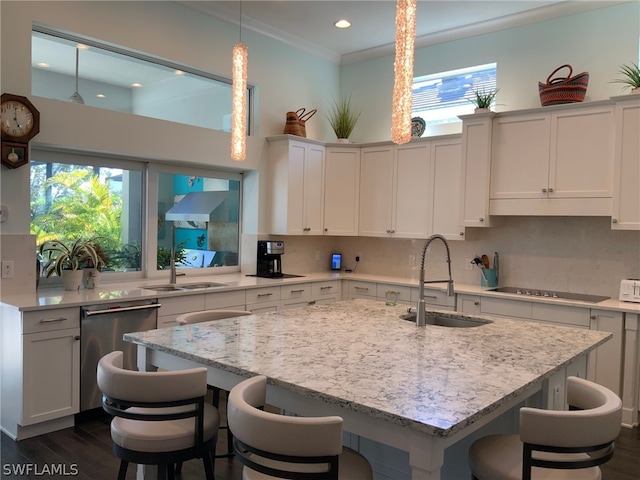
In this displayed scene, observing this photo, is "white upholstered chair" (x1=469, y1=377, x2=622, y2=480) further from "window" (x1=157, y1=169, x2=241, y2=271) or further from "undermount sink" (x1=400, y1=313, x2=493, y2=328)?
"window" (x1=157, y1=169, x2=241, y2=271)

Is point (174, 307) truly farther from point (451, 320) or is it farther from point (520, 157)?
point (520, 157)

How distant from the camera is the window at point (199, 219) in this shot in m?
4.81

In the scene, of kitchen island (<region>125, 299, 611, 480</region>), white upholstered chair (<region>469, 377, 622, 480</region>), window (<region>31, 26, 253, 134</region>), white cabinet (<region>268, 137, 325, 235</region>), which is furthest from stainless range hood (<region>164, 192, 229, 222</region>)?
white upholstered chair (<region>469, 377, 622, 480</region>)

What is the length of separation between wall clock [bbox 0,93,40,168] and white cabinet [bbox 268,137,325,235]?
2.34 metres

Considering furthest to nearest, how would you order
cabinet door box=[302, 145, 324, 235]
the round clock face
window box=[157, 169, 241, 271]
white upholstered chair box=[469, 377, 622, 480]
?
cabinet door box=[302, 145, 324, 235]
window box=[157, 169, 241, 271]
the round clock face
white upholstered chair box=[469, 377, 622, 480]

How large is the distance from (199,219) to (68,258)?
5.01 ft

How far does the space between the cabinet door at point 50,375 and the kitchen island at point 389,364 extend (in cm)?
119

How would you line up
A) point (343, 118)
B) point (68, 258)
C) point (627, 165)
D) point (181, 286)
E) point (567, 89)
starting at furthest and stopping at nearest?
point (343, 118), point (181, 286), point (567, 89), point (627, 165), point (68, 258)

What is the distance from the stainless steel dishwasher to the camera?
11.2ft

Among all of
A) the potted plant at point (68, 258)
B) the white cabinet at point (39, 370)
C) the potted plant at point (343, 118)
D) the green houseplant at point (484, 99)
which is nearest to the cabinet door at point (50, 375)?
the white cabinet at point (39, 370)

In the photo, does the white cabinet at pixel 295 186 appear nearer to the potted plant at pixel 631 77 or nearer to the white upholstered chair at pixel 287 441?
the potted plant at pixel 631 77

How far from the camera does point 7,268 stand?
3523 mm

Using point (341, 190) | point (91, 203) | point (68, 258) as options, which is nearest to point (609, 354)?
point (341, 190)

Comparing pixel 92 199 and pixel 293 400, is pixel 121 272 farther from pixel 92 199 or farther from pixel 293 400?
pixel 293 400
